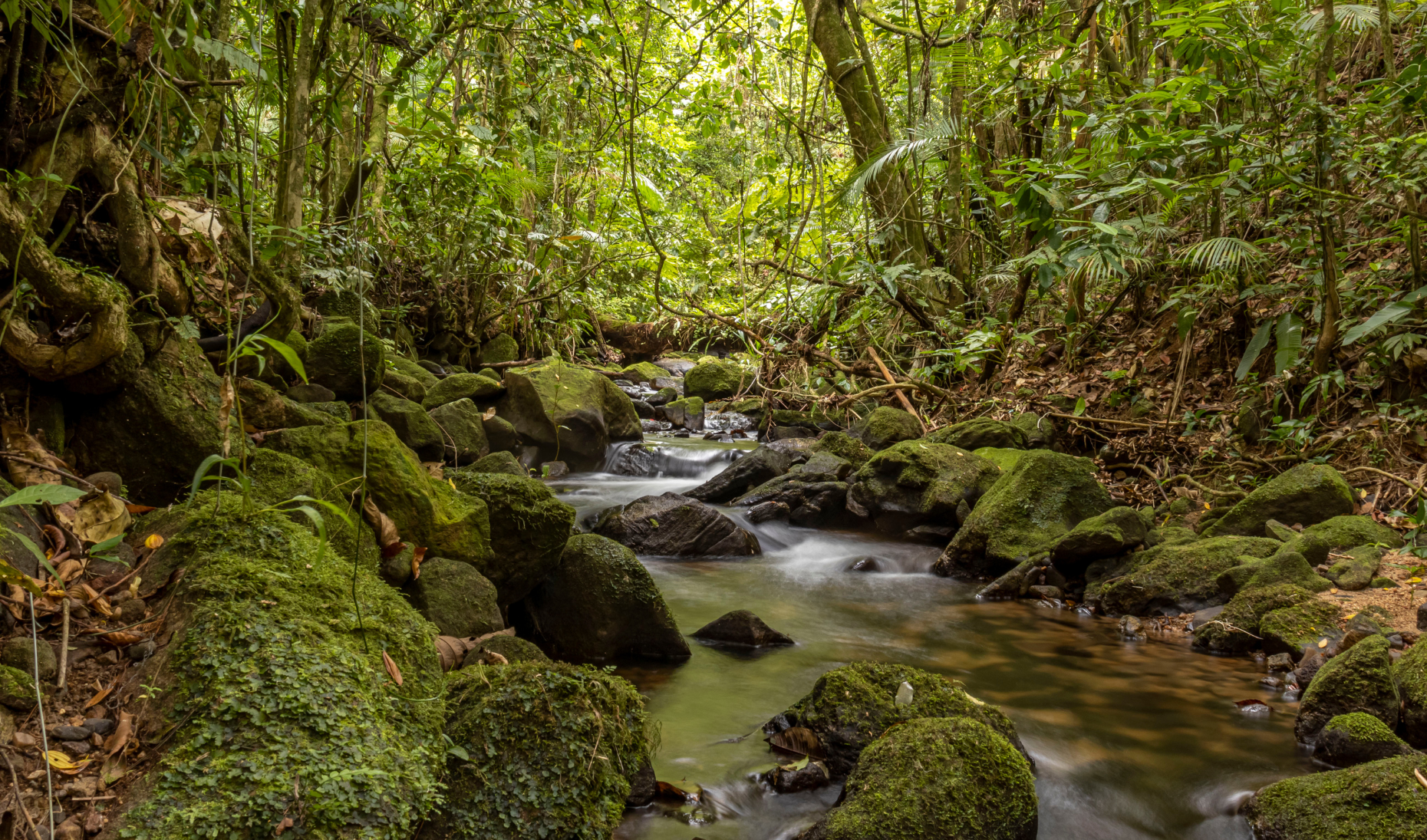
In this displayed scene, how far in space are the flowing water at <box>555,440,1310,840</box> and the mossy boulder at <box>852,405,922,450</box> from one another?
251 centimetres

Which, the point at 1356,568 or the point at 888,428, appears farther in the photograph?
the point at 888,428

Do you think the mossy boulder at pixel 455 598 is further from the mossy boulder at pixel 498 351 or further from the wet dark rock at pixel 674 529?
the mossy boulder at pixel 498 351

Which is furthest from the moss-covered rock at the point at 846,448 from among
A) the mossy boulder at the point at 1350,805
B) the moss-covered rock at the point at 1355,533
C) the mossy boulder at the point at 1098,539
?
the mossy boulder at the point at 1350,805

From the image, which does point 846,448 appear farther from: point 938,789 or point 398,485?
point 938,789

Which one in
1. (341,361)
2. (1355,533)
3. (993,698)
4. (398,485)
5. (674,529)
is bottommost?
(993,698)

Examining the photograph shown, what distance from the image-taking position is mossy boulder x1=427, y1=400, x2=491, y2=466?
7539 mm

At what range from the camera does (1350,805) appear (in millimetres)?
2680

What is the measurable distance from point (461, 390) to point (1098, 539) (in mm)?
6496

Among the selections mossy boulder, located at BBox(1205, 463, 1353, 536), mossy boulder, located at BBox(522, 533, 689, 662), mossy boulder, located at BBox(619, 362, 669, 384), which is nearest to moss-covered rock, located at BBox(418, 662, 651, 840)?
mossy boulder, located at BBox(522, 533, 689, 662)

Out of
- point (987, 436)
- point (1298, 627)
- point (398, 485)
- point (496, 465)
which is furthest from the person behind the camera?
point (987, 436)

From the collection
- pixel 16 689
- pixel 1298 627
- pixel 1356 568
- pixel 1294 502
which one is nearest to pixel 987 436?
pixel 1294 502

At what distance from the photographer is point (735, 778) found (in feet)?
10.9

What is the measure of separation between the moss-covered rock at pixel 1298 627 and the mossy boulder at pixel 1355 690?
85 cm

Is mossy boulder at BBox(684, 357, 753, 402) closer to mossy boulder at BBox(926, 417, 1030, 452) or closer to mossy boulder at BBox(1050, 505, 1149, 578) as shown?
mossy boulder at BBox(926, 417, 1030, 452)
